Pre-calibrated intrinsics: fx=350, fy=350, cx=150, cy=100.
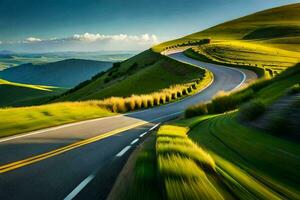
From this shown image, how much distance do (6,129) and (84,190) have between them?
27.0ft

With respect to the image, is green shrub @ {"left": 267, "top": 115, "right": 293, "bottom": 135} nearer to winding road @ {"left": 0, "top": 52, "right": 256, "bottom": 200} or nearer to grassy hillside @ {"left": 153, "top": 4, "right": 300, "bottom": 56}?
winding road @ {"left": 0, "top": 52, "right": 256, "bottom": 200}

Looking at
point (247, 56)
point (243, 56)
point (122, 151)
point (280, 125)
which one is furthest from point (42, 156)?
point (243, 56)

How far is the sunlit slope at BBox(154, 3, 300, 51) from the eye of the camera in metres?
108

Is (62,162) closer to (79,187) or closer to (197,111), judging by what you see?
(79,187)

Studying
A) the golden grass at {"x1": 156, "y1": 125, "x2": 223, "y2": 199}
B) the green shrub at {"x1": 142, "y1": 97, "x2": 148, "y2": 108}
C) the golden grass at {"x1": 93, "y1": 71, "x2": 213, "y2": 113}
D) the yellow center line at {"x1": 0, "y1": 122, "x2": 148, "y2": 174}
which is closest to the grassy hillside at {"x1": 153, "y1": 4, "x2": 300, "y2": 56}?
the golden grass at {"x1": 93, "y1": 71, "x2": 213, "y2": 113}

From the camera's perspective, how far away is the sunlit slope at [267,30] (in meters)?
108

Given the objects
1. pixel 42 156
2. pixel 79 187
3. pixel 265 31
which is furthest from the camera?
pixel 265 31

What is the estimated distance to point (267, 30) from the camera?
13550cm

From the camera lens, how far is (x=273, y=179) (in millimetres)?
4410

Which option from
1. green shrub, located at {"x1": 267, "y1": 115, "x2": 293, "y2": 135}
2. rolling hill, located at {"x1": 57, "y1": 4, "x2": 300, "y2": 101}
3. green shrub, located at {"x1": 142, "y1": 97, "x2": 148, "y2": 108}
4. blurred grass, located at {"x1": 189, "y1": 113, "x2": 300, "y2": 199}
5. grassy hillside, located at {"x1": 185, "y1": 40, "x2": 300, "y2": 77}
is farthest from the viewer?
grassy hillside, located at {"x1": 185, "y1": 40, "x2": 300, "y2": 77}

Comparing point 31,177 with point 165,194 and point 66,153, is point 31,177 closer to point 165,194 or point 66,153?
point 66,153

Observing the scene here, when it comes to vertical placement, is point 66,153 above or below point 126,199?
below

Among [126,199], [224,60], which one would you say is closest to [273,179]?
[126,199]

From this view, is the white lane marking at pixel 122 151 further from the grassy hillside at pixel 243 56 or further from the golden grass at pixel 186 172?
the grassy hillside at pixel 243 56
